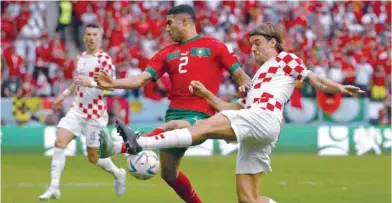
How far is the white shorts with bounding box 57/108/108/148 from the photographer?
1548 centimetres

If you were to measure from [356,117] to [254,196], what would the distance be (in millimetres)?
18438

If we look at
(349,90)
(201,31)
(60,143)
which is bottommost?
(60,143)

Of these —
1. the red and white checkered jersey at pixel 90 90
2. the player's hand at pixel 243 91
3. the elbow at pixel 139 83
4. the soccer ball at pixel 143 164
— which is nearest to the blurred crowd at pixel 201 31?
the red and white checkered jersey at pixel 90 90

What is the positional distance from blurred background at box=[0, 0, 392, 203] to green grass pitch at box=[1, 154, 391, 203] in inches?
1.0

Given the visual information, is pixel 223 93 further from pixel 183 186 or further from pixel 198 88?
pixel 198 88

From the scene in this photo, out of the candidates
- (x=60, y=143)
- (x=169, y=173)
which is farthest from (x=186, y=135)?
(x=60, y=143)

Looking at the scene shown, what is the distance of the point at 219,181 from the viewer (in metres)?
18.0

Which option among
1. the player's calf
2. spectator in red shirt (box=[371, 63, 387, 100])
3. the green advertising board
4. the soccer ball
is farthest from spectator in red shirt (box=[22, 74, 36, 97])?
the soccer ball

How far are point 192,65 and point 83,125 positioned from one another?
4661 mm

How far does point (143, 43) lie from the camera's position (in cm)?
3111

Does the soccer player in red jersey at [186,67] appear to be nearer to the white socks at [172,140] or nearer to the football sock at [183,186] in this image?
the football sock at [183,186]

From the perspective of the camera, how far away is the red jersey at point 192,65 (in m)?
11.5

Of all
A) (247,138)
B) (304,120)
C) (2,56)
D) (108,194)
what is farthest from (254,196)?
(2,56)

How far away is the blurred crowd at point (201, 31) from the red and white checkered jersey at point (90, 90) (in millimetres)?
11364
